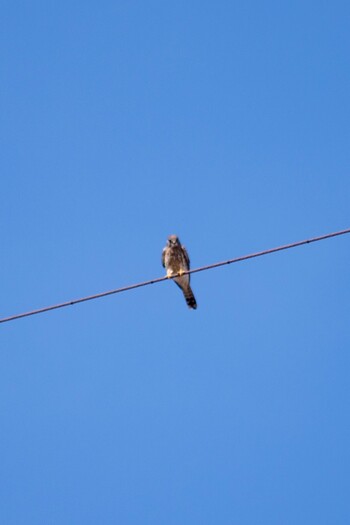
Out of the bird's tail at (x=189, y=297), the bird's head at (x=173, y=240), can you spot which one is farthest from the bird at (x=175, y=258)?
the bird's tail at (x=189, y=297)

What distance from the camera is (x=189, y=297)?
17.9 meters

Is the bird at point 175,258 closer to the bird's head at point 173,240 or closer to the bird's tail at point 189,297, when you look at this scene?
the bird's head at point 173,240

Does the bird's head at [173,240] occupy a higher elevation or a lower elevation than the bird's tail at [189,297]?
higher

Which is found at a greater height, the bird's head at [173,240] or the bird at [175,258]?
the bird's head at [173,240]

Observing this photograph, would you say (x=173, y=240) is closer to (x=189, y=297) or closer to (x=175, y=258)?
(x=175, y=258)

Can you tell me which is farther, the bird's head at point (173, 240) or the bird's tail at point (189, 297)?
the bird's head at point (173, 240)

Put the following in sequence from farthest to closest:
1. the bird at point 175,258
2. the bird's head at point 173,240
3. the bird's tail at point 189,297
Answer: the bird's head at point 173,240 → the bird at point 175,258 → the bird's tail at point 189,297

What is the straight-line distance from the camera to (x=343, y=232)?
11.2 m

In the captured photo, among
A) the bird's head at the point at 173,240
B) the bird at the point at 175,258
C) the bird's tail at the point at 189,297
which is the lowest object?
the bird's tail at the point at 189,297

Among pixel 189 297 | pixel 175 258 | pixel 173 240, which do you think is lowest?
pixel 189 297

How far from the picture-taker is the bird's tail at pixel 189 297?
17844mm

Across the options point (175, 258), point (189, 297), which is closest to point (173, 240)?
point (175, 258)

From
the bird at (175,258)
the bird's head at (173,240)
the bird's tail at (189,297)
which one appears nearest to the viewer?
the bird's tail at (189,297)

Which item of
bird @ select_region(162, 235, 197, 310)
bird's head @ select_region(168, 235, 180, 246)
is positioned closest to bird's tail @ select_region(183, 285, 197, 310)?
bird @ select_region(162, 235, 197, 310)
